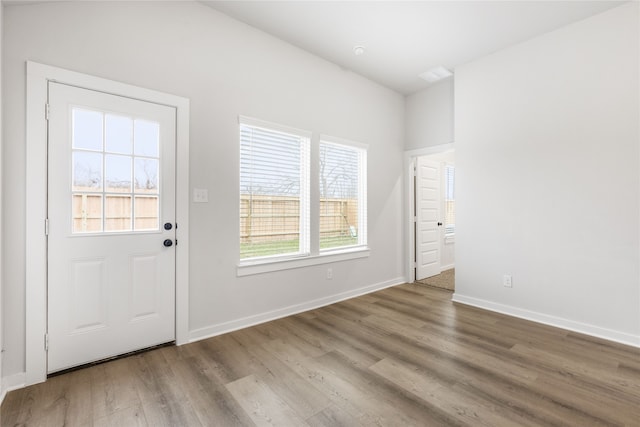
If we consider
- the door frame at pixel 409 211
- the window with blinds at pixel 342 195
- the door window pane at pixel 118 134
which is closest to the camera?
the door window pane at pixel 118 134

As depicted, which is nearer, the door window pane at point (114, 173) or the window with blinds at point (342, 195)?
the door window pane at point (114, 173)

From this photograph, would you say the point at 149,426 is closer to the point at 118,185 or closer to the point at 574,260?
the point at 118,185

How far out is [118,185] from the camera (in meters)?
2.35

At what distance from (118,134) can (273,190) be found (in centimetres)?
151

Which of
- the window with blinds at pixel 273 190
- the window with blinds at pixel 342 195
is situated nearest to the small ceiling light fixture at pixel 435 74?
the window with blinds at pixel 342 195

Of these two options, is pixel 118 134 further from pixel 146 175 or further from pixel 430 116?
pixel 430 116

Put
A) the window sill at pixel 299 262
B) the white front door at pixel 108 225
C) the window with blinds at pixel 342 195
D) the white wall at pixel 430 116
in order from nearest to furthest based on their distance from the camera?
the white front door at pixel 108 225 < the window sill at pixel 299 262 < the window with blinds at pixel 342 195 < the white wall at pixel 430 116

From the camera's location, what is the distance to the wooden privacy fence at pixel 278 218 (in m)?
3.11

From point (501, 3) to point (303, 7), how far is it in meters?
1.85

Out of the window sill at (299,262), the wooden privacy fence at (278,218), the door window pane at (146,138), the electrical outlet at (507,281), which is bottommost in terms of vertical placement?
the electrical outlet at (507,281)

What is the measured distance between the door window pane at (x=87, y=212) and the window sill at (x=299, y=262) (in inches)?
49.5

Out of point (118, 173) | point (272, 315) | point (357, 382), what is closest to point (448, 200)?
point (272, 315)

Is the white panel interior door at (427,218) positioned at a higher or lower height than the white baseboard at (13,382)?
higher

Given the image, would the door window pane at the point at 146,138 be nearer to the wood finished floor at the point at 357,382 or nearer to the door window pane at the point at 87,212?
the door window pane at the point at 87,212
